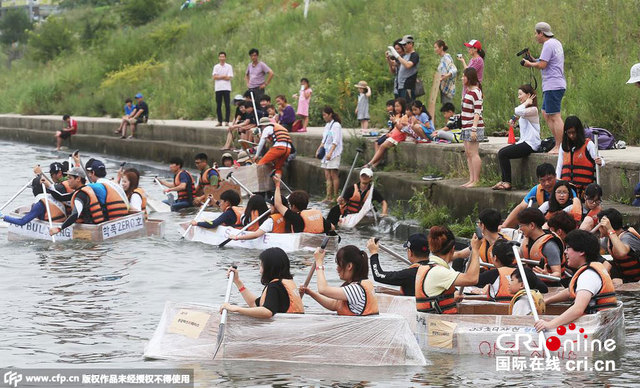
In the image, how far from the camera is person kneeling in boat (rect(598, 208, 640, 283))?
1070 centimetres

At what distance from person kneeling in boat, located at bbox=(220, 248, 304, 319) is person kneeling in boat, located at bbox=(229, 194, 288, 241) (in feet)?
19.3

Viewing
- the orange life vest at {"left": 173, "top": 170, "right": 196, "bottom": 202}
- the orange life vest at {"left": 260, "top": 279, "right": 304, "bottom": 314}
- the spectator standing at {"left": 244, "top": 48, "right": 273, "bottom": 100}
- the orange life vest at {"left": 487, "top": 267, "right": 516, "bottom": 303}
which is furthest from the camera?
the spectator standing at {"left": 244, "top": 48, "right": 273, "bottom": 100}

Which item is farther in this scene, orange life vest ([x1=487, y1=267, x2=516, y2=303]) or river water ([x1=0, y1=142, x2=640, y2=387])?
orange life vest ([x1=487, y1=267, x2=516, y2=303])

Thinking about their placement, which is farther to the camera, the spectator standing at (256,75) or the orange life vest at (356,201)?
the spectator standing at (256,75)

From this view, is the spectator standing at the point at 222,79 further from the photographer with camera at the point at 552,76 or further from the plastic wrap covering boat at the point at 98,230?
the photographer with camera at the point at 552,76

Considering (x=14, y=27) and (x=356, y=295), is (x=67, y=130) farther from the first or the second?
(x=14, y=27)

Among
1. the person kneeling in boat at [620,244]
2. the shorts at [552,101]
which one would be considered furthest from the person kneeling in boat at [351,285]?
the shorts at [552,101]

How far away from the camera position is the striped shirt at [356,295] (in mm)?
8594

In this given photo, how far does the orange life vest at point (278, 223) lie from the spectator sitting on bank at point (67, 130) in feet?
64.9

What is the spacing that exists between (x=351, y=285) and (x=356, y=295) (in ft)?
0.30

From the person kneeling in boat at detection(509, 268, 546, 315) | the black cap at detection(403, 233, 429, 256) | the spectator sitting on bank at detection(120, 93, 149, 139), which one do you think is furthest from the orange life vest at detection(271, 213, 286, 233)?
the spectator sitting on bank at detection(120, 93, 149, 139)

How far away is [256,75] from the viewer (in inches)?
939

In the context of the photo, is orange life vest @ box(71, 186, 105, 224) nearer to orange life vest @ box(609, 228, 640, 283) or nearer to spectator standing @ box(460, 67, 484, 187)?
spectator standing @ box(460, 67, 484, 187)

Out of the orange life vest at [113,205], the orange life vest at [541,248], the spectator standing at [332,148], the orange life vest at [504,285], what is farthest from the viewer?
the spectator standing at [332,148]
